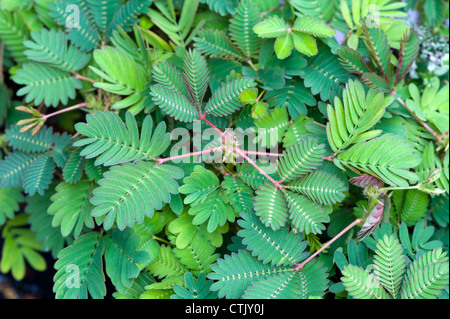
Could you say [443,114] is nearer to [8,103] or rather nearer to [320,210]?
[320,210]

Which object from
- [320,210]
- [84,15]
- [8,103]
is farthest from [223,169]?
[8,103]

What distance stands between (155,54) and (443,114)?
0.82m

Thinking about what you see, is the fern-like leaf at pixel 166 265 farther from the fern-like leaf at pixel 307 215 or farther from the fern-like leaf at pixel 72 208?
the fern-like leaf at pixel 307 215

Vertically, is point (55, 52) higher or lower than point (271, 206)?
higher

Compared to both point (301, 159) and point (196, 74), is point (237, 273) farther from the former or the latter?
point (196, 74)

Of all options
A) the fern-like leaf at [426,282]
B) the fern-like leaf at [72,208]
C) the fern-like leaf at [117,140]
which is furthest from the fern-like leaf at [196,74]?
the fern-like leaf at [426,282]

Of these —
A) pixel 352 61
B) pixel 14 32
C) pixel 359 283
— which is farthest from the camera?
pixel 14 32

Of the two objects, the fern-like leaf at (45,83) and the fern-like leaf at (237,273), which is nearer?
the fern-like leaf at (237,273)

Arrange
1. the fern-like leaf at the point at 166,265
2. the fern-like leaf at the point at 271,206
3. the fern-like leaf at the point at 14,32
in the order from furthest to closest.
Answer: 1. the fern-like leaf at the point at 14,32
2. the fern-like leaf at the point at 166,265
3. the fern-like leaf at the point at 271,206

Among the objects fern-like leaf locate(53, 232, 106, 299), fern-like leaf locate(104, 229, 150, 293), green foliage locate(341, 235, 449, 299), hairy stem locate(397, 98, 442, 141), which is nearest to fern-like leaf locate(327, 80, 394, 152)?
hairy stem locate(397, 98, 442, 141)

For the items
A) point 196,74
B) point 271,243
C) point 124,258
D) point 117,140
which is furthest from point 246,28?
point 124,258

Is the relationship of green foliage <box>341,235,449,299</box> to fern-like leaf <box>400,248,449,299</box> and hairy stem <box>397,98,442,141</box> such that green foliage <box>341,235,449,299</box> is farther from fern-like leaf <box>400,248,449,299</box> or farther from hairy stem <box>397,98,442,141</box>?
hairy stem <box>397,98,442,141</box>

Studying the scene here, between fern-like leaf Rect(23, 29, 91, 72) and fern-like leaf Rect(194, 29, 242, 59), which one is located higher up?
fern-like leaf Rect(194, 29, 242, 59)

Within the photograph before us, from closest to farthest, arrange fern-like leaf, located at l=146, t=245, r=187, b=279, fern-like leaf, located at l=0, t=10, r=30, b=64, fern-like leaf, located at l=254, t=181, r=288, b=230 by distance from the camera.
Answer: fern-like leaf, located at l=254, t=181, r=288, b=230 → fern-like leaf, located at l=146, t=245, r=187, b=279 → fern-like leaf, located at l=0, t=10, r=30, b=64
